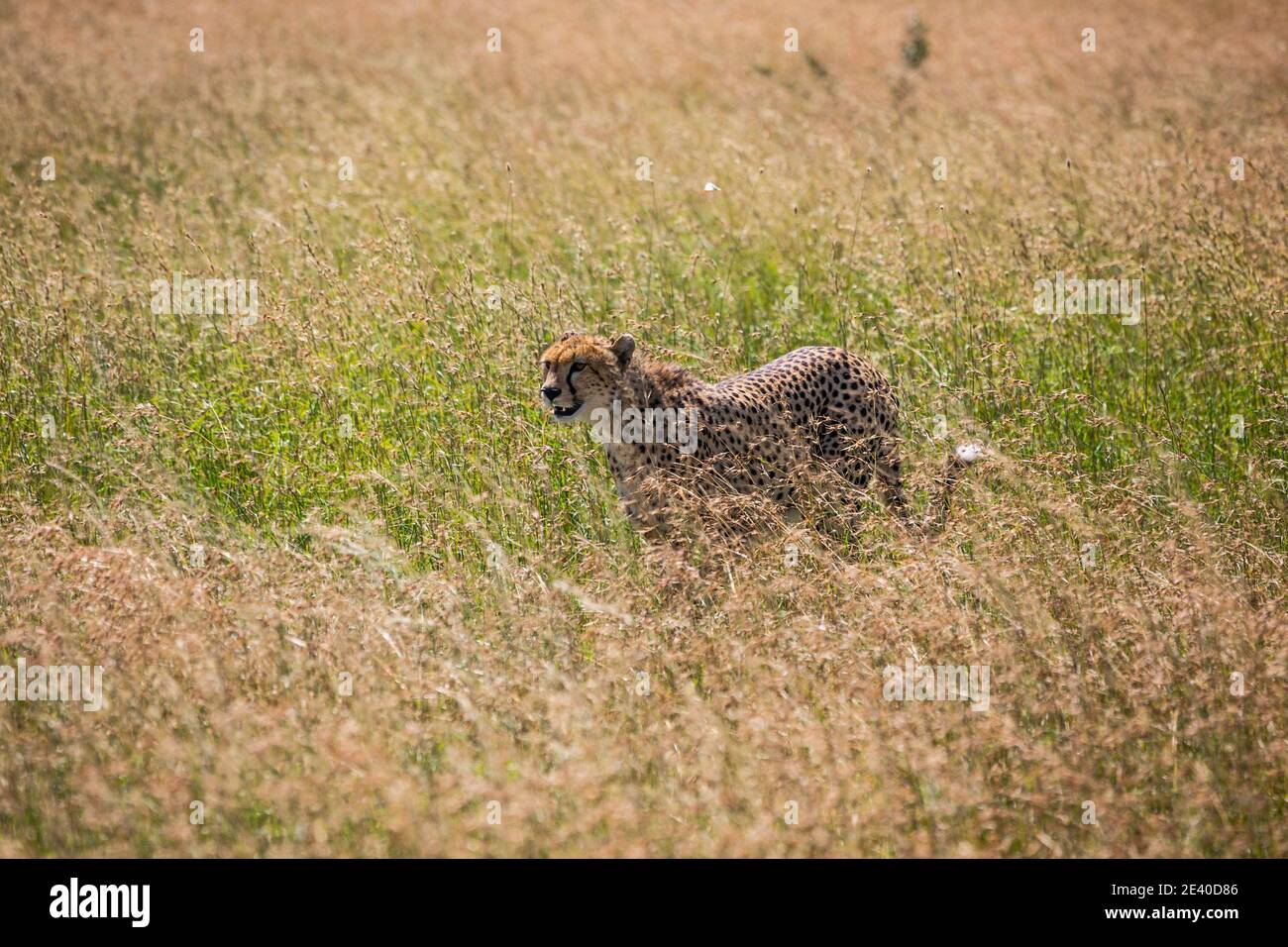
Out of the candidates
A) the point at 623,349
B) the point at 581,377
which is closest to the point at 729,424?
the point at 623,349

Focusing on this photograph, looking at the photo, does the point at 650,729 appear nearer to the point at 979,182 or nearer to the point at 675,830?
the point at 675,830

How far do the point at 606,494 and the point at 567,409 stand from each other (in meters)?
0.48

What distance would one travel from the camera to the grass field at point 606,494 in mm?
3186

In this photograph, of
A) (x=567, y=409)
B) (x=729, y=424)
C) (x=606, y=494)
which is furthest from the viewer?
(x=606, y=494)

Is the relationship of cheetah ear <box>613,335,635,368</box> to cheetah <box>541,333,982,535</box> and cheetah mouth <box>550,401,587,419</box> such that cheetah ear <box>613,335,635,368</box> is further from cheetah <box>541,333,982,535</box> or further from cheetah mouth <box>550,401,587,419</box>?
cheetah mouth <box>550,401,587,419</box>

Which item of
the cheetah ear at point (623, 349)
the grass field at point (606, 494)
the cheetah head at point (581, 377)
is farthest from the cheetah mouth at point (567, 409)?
the grass field at point (606, 494)

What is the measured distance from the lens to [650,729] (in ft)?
11.2

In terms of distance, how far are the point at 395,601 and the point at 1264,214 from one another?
494cm

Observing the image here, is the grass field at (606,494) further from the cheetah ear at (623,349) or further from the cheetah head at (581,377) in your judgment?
the cheetah ear at (623,349)

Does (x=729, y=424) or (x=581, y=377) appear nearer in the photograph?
(x=581, y=377)

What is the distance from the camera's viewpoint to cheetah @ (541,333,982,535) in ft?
15.2

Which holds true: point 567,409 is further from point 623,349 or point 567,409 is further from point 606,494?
point 606,494

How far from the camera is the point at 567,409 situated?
4625mm
